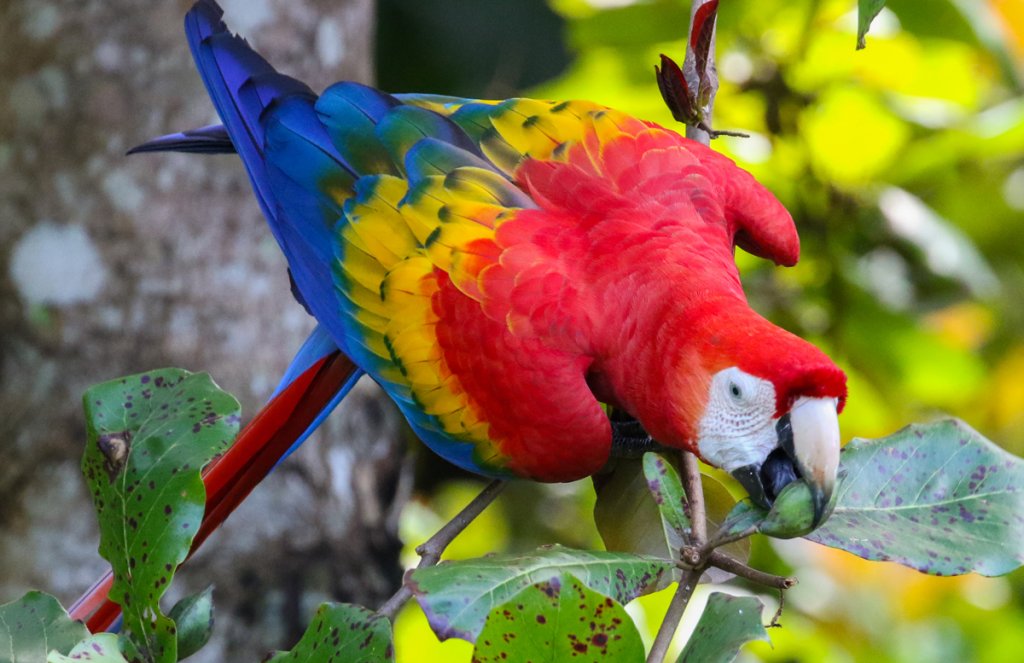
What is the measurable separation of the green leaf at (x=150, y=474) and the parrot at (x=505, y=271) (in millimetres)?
293

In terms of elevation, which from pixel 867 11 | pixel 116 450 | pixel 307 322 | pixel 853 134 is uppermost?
pixel 867 11

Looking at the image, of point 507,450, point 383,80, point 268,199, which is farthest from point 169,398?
point 383,80

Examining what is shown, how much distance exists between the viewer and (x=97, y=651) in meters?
0.57

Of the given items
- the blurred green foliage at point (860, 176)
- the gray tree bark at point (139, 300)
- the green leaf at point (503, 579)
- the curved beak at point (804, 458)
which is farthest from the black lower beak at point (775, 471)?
the blurred green foliage at point (860, 176)

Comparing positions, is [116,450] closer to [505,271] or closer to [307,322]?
[505,271]

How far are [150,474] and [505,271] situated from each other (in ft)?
1.19

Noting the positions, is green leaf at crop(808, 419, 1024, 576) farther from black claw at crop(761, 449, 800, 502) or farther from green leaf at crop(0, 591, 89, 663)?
green leaf at crop(0, 591, 89, 663)

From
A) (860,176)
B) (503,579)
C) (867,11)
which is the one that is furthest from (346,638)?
(860,176)

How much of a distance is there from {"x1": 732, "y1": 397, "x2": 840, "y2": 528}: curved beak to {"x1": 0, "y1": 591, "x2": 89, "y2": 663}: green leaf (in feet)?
1.36

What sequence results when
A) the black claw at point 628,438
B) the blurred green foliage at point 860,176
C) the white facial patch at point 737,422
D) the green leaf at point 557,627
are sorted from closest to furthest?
the green leaf at point 557,627 → the white facial patch at point 737,422 → the black claw at point 628,438 → the blurred green foliage at point 860,176

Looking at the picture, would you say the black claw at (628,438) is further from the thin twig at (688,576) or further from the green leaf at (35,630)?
the green leaf at (35,630)

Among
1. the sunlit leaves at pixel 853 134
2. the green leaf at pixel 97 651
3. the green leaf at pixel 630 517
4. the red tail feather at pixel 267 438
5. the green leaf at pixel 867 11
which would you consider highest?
the green leaf at pixel 867 11

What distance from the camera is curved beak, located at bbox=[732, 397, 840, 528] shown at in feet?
2.20

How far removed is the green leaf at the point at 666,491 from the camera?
634 millimetres
